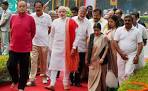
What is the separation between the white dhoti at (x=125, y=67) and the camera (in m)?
7.73

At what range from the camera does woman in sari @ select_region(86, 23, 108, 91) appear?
8078 mm

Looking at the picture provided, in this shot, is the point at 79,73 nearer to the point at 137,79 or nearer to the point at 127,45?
the point at 127,45

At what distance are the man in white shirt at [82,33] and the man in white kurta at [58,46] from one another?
0.52m

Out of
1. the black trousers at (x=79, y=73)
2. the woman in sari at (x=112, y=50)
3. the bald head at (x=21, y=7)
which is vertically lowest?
the black trousers at (x=79, y=73)

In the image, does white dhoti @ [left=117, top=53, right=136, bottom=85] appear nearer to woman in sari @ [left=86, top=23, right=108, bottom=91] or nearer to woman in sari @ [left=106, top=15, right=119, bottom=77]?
woman in sari @ [left=106, top=15, right=119, bottom=77]

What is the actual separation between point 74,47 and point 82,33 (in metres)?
0.63

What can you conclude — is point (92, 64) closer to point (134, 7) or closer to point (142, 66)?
point (142, 66)

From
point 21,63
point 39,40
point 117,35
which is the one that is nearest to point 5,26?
point 39,40

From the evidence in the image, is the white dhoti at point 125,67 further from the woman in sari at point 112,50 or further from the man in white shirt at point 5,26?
the man in white shirt at point 5,26

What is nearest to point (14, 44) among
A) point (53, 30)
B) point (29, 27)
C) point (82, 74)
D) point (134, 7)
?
point (29, 27)

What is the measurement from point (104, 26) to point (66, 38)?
3.37 ft

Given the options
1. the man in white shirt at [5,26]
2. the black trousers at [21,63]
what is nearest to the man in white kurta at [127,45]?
the black trousers at [21,63]

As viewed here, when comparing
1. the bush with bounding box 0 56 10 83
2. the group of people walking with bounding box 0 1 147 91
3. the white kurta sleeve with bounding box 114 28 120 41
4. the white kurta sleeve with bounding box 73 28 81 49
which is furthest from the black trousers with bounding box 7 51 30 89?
the white kurta sleeve with bounding box 114 28 120 41

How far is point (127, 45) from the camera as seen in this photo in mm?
7797
